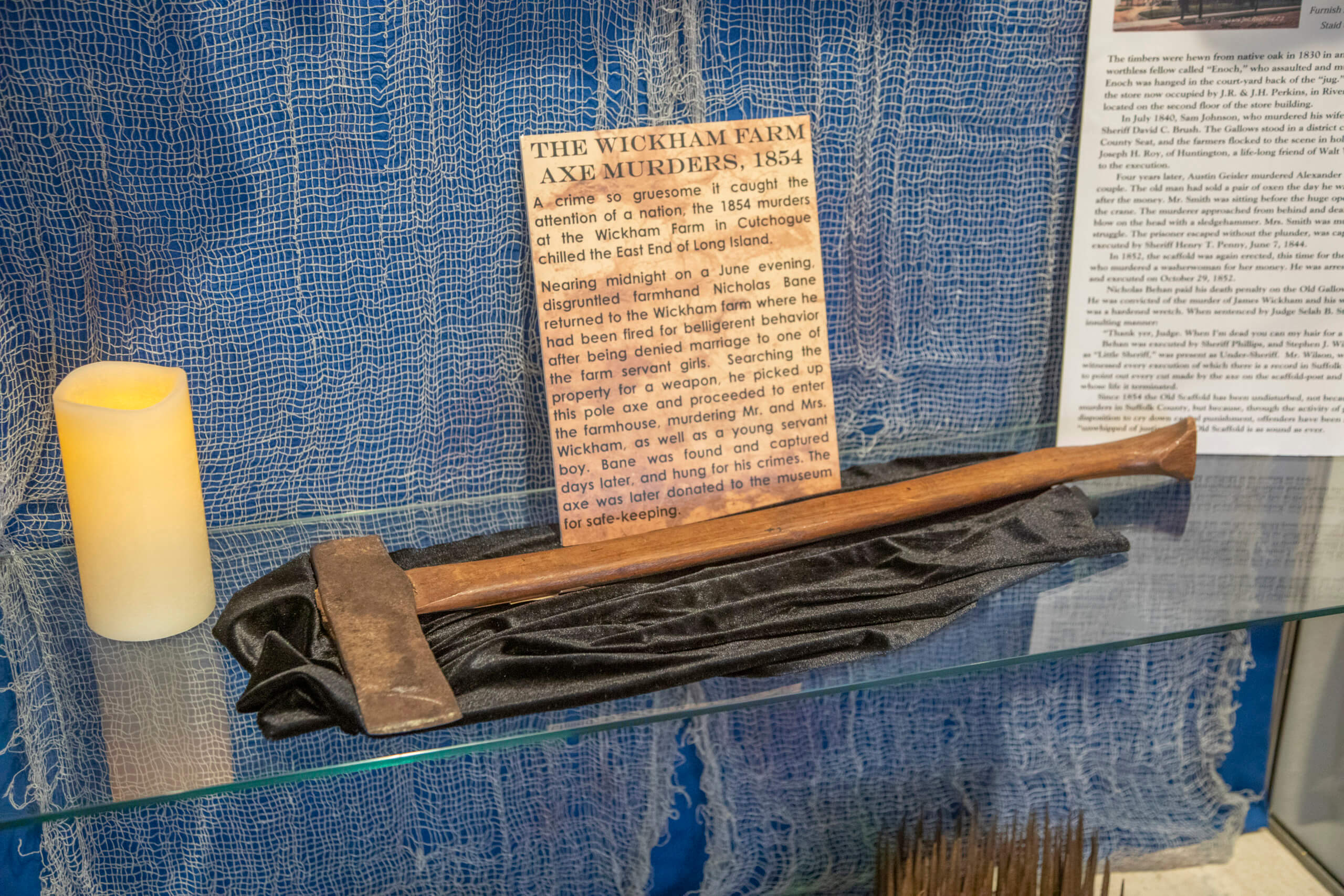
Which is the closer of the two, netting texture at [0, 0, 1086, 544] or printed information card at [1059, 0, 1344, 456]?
netting texture at [0, 0, 1086, 544]

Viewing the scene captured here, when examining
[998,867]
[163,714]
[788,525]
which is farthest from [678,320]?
[998,867]

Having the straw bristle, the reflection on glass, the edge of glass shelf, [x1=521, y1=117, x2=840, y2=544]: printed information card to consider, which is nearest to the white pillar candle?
the reflection on glass

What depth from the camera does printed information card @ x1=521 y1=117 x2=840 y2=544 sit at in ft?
2.40

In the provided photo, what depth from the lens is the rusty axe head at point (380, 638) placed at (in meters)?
0.55

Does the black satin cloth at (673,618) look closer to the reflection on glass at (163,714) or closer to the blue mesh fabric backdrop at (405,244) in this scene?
the reflection on glass at (163,714)

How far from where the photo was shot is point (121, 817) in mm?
821

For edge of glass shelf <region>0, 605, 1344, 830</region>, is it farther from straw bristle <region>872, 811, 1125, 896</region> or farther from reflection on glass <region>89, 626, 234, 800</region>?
straw bristle <region>872, 811, 1125, 896</region>

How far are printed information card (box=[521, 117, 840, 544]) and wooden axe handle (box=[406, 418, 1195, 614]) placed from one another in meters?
0.03

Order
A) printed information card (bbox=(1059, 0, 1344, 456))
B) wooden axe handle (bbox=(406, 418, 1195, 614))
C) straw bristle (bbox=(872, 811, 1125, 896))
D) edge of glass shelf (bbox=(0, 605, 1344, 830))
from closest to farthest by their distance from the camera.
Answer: edge of glass shelf (bbox=(0, 605, 1344, 830)), wooden axe handle (bbox=(406, 418, 1195, 614)), printed information card (bbox=(1059, 0, 1344, 456)), straw bristle (bbox=(872, 811, 1125, 896))

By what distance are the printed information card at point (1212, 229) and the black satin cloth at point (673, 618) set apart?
0.17 m

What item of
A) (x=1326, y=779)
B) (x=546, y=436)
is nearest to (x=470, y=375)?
(x=546, y=436)

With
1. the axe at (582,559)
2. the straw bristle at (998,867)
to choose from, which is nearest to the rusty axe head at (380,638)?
the axe at (582,559)

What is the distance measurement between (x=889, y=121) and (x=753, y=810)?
658mm

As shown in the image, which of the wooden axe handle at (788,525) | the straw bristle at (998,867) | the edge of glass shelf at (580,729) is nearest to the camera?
the edge of glass shelf at (580,729)
